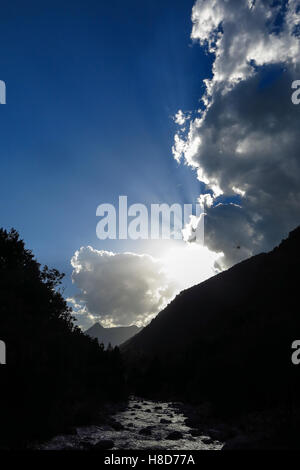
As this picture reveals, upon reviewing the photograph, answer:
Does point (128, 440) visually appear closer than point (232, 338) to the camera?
Yes

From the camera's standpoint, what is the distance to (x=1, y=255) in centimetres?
3816

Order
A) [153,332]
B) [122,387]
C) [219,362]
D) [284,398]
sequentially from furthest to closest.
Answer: [153,332], [122,387], [219,362], [284,398]

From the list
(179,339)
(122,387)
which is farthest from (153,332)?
(122,387)

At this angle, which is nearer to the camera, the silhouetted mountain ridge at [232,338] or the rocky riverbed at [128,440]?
the rocky riverbed at [128,440]

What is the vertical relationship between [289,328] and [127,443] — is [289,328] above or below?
above

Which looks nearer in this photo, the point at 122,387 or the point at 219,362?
the point at 219,362

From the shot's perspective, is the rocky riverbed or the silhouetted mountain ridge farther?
the silhouetted mountain ridge

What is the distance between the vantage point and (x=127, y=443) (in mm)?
16500

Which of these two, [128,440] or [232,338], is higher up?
[232,338]
